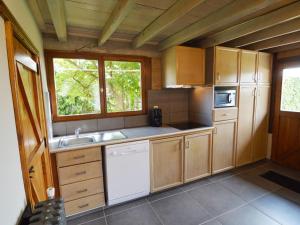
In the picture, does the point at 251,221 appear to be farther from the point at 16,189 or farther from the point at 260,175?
the point at 16,189

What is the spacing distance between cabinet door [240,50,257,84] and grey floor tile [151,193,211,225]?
2.11 meters

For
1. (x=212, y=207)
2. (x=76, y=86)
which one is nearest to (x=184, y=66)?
(x=76, y=86)

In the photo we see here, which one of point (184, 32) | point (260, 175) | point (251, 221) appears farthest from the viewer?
point (260, 175)

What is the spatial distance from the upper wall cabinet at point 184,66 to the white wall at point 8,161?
200 centimetres

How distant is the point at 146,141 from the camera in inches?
86.3

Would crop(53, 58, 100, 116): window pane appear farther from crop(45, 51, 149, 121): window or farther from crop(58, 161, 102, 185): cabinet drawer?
crop(58, 161, 102, 185): cabinet drawer

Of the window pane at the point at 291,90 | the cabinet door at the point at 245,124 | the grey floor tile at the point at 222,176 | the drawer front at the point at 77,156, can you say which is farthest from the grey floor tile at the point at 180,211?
the window pane at the point at 291,90

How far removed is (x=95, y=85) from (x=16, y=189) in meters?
1.84

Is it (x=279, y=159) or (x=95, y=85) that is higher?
(x=95, y=85)

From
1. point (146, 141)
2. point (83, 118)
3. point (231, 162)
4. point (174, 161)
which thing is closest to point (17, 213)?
point (146, 141)

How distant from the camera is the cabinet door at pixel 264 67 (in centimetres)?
296

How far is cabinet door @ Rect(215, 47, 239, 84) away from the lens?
2.56 meters

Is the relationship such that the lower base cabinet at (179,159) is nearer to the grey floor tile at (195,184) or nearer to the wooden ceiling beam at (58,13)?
the grey floor tile at (195,184)

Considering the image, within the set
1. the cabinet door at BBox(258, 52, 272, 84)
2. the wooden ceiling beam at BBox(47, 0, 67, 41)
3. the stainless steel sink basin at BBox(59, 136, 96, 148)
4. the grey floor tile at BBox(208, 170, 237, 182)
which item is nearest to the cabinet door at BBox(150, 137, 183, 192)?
the grey floor tile at BBox(208, 170, 237, 182)
